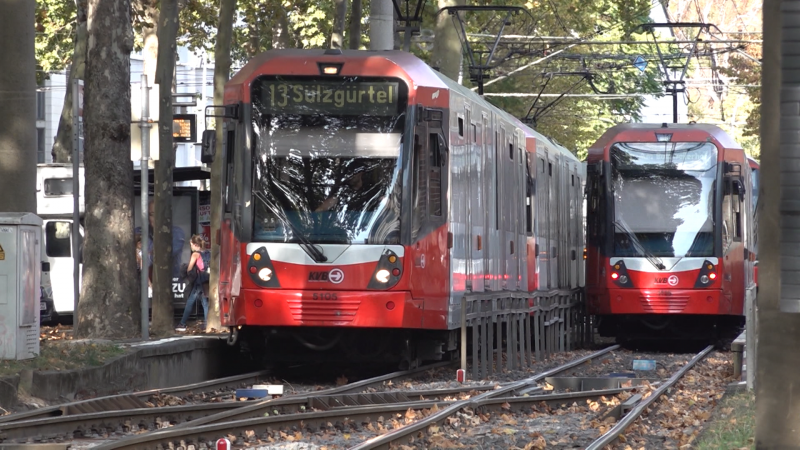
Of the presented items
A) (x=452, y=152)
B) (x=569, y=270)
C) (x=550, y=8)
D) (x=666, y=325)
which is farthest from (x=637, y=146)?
(x=550, y=8)

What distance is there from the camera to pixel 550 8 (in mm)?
36156

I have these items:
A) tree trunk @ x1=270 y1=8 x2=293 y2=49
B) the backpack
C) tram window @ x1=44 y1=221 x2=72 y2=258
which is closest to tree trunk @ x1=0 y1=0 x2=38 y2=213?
the backpack

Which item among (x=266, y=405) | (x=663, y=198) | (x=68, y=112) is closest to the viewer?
(x=266, y=405)

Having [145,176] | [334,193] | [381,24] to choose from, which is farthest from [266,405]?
[381,24]

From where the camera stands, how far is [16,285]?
41.3ft

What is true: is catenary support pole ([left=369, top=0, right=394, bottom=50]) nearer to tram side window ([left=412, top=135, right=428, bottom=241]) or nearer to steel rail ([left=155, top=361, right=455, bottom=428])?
tram side window ([left=412, top=135, right=428, bottom=241])

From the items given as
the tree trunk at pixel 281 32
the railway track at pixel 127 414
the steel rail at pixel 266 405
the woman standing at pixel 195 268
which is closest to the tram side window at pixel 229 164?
the steel rail at pixel 266 405

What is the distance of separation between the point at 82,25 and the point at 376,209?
46.7 ft

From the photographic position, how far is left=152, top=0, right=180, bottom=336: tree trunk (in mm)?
19109

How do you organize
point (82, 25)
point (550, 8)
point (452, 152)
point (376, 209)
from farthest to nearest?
1. point (550, 8)
2. point (82, 25)
3. point (452, 152)
4. point (376, 209)

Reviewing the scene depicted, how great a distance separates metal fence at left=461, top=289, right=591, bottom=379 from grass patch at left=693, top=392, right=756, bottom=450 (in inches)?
181

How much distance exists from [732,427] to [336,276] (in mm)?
5622

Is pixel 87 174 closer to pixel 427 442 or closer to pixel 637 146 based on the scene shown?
pixel 427 442

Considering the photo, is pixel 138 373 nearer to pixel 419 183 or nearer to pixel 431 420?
pixel 419 183
